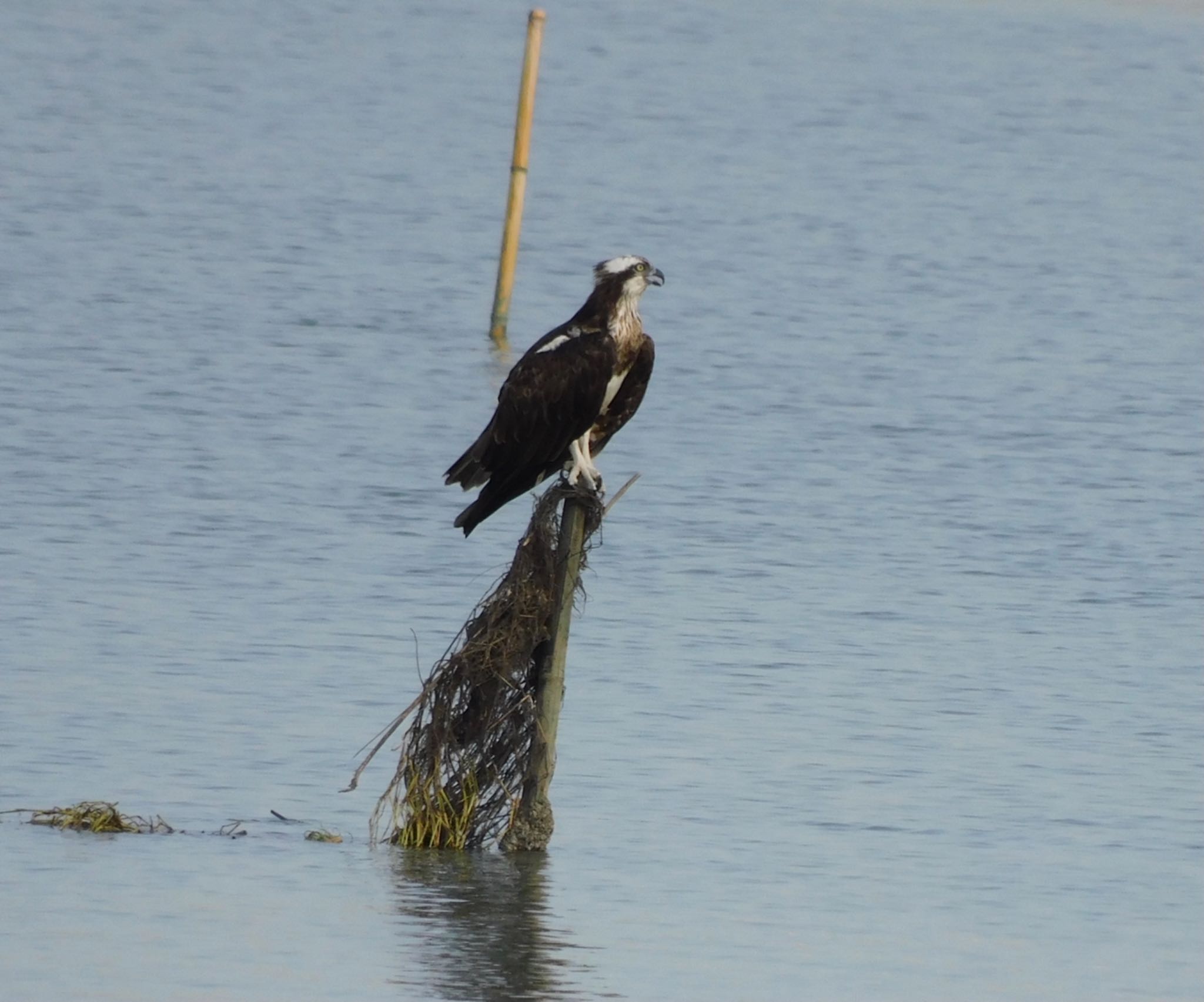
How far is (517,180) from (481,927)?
13837 mm

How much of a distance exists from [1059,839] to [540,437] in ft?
8.76

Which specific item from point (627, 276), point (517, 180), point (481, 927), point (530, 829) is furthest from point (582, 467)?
point (517, 180)

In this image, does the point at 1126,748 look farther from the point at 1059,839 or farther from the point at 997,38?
the point at 997,38

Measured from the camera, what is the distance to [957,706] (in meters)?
11.6

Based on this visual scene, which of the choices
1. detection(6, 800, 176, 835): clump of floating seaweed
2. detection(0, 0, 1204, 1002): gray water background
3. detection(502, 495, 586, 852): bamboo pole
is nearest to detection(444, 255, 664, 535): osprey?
detection(502, 495, 586, 852): bamboo pole

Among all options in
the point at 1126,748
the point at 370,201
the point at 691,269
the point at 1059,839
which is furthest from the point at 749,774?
the point at 370,201

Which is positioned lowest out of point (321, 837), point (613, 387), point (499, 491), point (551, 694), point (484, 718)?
point (321, 837)

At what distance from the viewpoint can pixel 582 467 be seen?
8.80 metres

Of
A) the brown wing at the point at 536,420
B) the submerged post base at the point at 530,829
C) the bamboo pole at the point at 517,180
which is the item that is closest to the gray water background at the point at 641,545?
the submerged post base at the point at 530,829

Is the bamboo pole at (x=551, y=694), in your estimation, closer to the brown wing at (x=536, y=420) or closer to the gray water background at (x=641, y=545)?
the gray water background at (x=641, y=545)

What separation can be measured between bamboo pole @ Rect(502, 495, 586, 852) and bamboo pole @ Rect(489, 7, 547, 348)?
40.7 feet

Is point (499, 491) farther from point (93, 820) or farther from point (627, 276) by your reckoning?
point (93, 820)

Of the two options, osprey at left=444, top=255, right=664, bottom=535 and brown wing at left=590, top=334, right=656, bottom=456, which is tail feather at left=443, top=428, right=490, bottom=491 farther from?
brown wing at left=590, top=334, right=656, bottom=456

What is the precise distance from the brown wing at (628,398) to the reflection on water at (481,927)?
153cm
